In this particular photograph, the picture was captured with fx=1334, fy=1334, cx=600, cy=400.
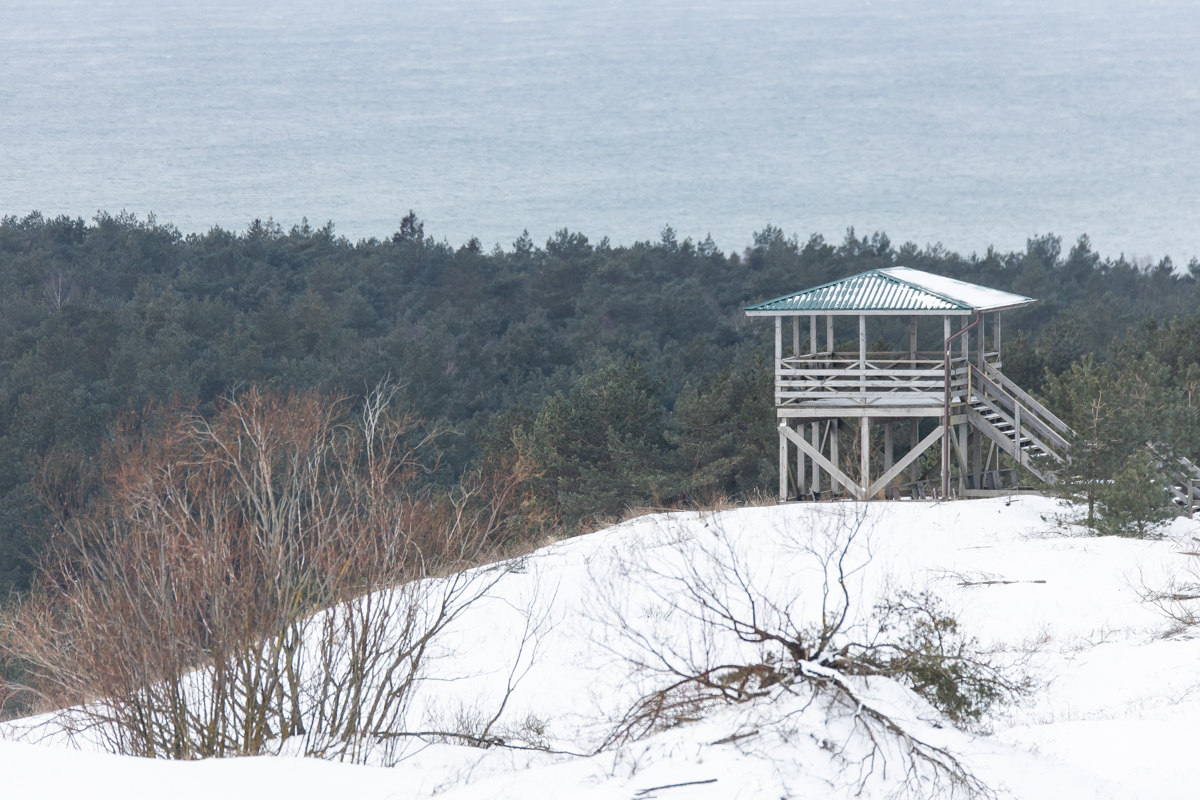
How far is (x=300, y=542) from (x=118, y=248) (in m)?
72.0

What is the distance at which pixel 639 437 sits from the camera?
39.7 meters

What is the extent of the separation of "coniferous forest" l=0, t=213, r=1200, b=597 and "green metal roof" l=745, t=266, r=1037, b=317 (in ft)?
8.99

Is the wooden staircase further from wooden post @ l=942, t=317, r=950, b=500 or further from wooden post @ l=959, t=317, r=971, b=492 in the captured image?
wooden post @ l=942, t=317, r=950, b=500

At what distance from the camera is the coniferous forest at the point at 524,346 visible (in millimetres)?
38000

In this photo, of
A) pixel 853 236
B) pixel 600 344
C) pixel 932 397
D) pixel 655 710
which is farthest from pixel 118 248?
pixel 655 710

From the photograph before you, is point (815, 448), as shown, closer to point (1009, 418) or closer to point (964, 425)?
point (964, 425)

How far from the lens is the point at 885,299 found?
88.4ft

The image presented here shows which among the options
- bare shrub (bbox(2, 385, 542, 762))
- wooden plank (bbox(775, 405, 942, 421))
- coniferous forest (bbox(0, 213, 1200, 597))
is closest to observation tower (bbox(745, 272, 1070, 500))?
wooden plank (bbox(775, 405, 942, 421))

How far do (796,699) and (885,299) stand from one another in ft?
55.7

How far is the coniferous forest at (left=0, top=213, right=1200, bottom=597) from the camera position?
38.0 metres

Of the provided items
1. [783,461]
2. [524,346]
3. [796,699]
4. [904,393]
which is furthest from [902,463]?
[524,346]

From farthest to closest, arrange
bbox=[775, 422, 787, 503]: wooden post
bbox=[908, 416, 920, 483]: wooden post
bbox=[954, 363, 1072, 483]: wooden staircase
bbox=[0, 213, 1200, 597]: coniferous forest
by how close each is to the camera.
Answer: bbox=[0, 213, 1200, 597]: coniferous forest, bbox=[908, 416, 920, 483]: wooden post, bbox=[775, 422, 787, 503]: wooden post, bbox=[954, 363, 1072, 483]: wooden staircase

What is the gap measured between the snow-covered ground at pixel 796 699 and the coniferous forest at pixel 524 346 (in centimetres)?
302

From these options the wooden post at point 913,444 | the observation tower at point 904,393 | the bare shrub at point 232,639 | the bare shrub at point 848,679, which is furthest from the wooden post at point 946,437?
the bare shrub at point 232,639
